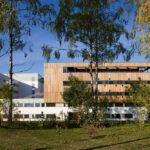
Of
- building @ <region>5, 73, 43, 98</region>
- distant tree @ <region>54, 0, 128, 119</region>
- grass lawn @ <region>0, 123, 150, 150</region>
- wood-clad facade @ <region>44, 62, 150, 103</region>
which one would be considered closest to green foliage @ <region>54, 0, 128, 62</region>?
distant tree @ <region>54, 0, 128, 119</region>

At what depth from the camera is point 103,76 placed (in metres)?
35.9

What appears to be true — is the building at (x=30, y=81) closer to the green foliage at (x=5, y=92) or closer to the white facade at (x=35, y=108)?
the white facade at (x=35, y=108)

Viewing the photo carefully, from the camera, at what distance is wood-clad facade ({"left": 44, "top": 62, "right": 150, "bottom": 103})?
35.3m

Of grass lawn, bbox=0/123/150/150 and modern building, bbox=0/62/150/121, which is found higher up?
modern building, bbox=0/62/150/121

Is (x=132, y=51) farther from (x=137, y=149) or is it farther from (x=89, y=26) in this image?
(x=89, y=26)

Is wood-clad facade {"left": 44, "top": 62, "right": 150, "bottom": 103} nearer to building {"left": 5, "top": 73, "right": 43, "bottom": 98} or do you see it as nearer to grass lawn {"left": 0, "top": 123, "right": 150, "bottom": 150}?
grass lawn {"left": 0, "top": 123, "right": 150, "bottom": 150}

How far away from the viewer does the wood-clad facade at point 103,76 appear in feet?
116

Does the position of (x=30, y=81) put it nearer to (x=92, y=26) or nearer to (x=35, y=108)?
(x=35, y=108)

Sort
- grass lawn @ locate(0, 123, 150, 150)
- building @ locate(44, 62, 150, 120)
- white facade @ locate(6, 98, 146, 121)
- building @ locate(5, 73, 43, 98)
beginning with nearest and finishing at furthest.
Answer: grass lawn @ locate(0, 123, 150, 150) → building @ locate(44, 62, 150, 120) → white facade @ locate(6, 98, 146, 121) → building @ locate(5, 73, 43, 98)

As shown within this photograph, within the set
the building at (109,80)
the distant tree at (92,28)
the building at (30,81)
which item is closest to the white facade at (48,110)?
the building at (109,80)

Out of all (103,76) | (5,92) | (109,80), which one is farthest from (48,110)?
(5,92)

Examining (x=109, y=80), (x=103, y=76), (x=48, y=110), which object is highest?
(x=103, y=76)

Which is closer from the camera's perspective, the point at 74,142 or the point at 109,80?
the point at 74,142

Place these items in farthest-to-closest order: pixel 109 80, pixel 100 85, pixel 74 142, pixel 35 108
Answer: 1. pixel 35 108
2. pixel 109 80
3. pixel 100 85
4. pixel 74 142
